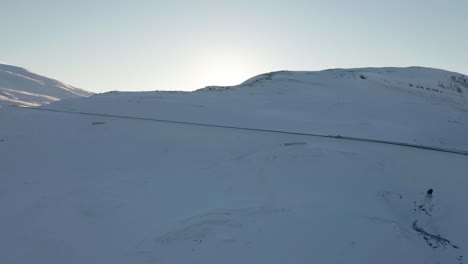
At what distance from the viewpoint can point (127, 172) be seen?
6.11 meters

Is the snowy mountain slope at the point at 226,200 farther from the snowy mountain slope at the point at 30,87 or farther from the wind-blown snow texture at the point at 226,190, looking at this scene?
the snowy mountain slope at the point at 30,87

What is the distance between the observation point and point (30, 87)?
39031 mm

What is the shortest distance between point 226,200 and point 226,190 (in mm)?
287

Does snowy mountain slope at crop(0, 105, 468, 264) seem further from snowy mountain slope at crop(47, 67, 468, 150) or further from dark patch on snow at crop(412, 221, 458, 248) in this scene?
snowy mountain slope at crop(47, 67, 468, 150)

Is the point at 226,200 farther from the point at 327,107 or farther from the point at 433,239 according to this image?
the point at 327,107

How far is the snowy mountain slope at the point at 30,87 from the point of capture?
33406mm

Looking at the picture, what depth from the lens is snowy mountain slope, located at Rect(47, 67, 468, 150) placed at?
8.51 m

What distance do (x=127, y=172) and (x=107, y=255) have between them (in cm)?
200

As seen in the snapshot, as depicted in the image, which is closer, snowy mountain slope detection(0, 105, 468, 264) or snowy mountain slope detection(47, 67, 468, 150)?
snowy mountain slope detection(0, 105, 468, 264)

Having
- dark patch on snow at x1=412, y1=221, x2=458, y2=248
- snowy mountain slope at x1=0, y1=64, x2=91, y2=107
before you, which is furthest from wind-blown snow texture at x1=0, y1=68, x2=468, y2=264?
snowy mountain slope at x1=0, y1=64, x2=91, y2=107

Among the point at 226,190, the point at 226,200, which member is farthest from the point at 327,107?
the point at 226,200

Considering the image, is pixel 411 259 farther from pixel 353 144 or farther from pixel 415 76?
pixel 415 76

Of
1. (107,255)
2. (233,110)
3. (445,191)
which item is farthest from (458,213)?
(233,110)

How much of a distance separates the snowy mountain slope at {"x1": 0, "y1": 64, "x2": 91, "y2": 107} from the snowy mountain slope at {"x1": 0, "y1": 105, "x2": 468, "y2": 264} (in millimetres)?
27799
